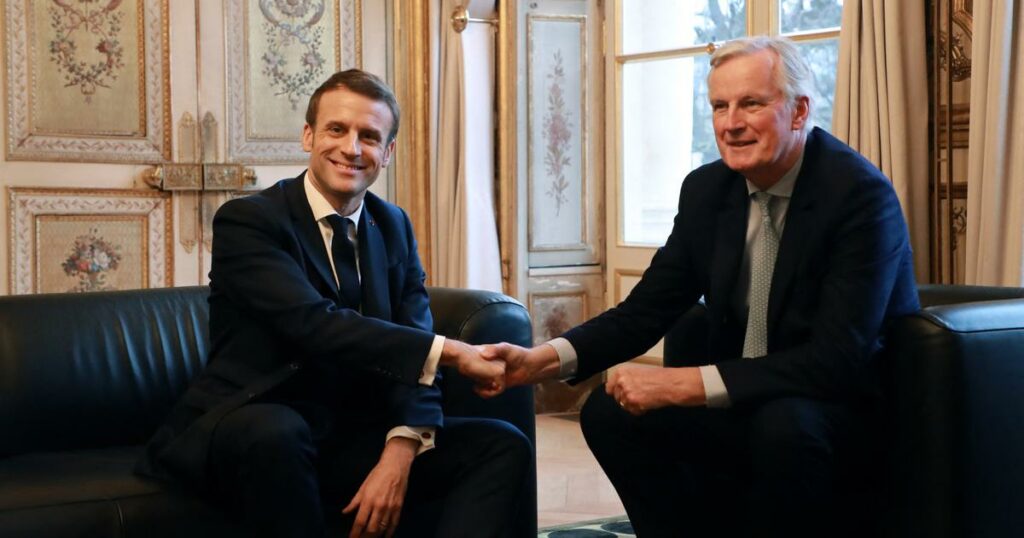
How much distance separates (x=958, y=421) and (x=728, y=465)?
464 mm

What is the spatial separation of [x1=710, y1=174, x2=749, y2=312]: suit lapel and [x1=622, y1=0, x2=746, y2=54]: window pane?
2497 mm

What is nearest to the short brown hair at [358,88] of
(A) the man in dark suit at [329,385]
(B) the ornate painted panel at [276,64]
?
(A) the man in dark suit at [329,385]

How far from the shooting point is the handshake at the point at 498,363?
7.68ft

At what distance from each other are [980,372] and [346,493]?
1136 mm

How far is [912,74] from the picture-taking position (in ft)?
12.3

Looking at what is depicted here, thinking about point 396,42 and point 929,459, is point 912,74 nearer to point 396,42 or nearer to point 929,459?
point 929,459

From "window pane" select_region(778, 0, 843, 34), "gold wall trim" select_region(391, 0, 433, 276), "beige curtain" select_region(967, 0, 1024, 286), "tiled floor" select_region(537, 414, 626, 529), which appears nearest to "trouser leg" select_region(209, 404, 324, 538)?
"tiled floor" select_region(537, 414, 626, 529)

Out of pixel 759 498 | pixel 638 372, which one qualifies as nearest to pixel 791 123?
pixel 638 372

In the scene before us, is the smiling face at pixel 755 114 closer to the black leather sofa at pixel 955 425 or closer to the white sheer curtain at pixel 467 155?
the black leather sofa at pixel 955 425

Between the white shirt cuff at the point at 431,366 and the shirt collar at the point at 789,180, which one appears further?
the shirt collar at the point at 789,180

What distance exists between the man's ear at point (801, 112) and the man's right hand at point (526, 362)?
67cm

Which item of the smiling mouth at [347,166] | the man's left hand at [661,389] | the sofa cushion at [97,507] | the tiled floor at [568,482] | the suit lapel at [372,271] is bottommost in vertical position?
the tiled floor at [568,482]

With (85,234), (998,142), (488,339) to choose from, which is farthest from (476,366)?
(85,234)

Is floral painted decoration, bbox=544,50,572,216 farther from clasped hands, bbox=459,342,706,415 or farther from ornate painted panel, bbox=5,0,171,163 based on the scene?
clasped hands, bbox=459,342,706,415
